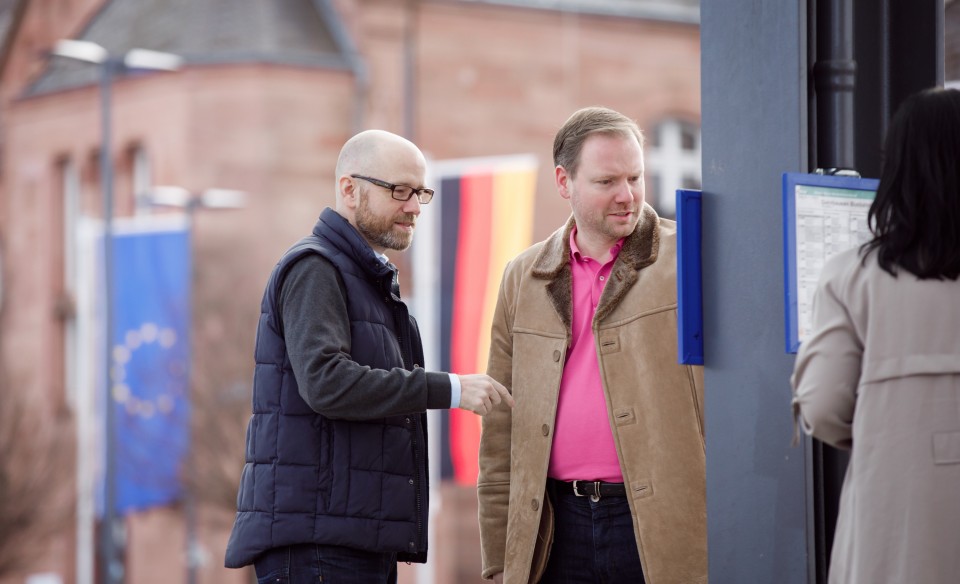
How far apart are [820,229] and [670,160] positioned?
26.3 metres

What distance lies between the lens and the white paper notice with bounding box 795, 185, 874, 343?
3.60 meters

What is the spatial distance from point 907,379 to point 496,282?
18.1m

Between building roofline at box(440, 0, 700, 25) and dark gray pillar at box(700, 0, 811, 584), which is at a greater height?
building roofline at box(440, 0, 700, 25)

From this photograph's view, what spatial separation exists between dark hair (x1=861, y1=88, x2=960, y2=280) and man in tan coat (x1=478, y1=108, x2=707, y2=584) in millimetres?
1360

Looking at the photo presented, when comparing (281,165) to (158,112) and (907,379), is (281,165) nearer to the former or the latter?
(158,112)

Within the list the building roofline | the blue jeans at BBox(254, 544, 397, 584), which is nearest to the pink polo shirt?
the blue jeans at BBox(254, 544, 397, 584)

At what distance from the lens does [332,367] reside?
4.16m

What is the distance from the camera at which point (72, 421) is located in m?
29.4

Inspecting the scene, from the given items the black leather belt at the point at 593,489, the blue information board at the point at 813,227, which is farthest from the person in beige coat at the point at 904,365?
the black leather belt at the point at 593,489

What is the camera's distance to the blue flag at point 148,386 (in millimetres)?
24266

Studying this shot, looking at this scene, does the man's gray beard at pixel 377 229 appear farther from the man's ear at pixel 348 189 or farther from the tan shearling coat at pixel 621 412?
the tan shearling coat at pixel 621 412

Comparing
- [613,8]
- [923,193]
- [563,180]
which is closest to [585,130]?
[563,180]

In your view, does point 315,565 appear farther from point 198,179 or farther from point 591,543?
point 198,179

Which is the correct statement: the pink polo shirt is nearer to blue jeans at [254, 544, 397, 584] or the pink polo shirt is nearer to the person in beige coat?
blue jeans at [254, 544, 397, 584]
